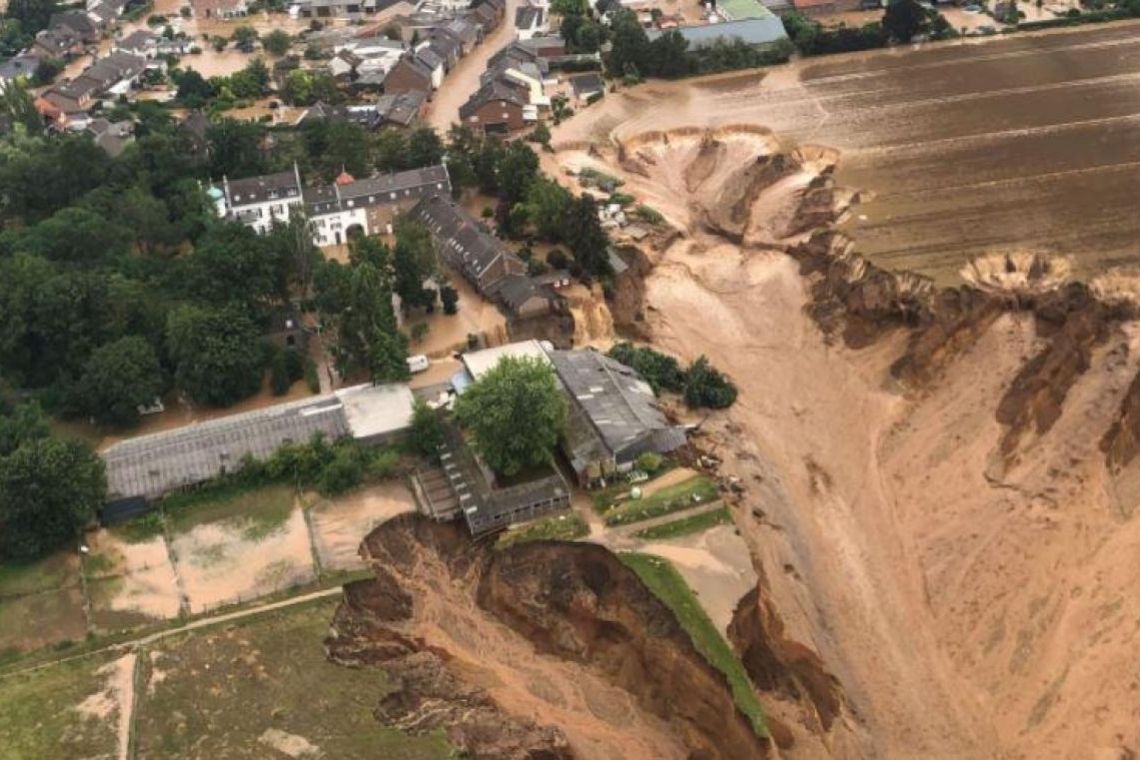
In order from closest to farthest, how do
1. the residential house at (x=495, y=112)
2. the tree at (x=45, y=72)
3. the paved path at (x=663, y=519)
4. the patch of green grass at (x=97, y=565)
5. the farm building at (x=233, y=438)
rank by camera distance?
the patch of green grass at (x=97, y=565), the paved path at (x=663, y=519), the farm building at (x=233, y=438), the residential house at (x=495, y=112), the tree at (x=45, y=72)

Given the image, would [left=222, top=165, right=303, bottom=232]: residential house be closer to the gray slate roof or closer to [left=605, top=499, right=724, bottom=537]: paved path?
the gray slate roof

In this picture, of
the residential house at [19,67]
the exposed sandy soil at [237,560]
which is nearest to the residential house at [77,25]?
the residential house at [19,67]

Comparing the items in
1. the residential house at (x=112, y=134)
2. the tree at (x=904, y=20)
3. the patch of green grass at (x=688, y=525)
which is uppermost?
the tree at (x=904, y=20)

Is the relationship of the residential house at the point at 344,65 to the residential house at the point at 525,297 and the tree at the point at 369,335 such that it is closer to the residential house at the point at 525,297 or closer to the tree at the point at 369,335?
the residential house at the point at 525,297

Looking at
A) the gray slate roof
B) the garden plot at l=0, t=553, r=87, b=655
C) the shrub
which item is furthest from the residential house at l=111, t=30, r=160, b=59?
the garden plot at l=0, t=553, r=87, b=655

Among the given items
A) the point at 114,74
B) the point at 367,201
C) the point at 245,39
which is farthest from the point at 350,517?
the point at 245,39

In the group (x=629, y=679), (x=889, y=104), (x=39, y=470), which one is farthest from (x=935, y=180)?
(x=39, y=470)

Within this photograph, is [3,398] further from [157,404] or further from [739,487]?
[739,487]
